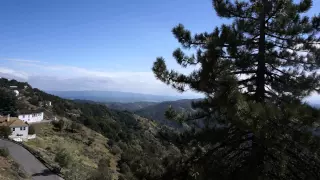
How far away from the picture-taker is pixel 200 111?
8.27 m

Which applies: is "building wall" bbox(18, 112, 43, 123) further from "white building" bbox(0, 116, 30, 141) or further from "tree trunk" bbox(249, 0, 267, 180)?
"tree trunk" bbox(249, 0, 267, 180)

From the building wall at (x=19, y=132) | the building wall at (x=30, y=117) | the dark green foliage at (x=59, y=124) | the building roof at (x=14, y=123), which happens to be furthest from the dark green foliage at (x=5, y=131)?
the building wall at (x=30, y=117)

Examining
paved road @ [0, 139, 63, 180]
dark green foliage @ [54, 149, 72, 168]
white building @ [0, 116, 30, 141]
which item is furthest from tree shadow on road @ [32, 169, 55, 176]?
white building @ [0, 116, 30, 141]

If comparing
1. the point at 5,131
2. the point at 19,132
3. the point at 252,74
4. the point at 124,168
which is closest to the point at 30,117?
the point at 19,132

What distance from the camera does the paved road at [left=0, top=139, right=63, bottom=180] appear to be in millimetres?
19972

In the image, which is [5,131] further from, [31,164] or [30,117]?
[30,117]

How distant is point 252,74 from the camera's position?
7898mm

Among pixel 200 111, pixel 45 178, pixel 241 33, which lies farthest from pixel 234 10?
pixel 45 178

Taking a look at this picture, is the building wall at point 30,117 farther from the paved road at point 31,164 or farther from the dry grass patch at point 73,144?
the paved road at point 31,164

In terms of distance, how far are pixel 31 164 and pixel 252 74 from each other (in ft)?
64.9

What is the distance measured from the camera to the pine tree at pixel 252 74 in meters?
6.78

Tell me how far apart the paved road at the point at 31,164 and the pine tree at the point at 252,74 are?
15213 mm

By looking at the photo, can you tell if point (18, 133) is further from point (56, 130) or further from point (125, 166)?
point (125, 166)

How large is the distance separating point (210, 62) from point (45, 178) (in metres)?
16.7
